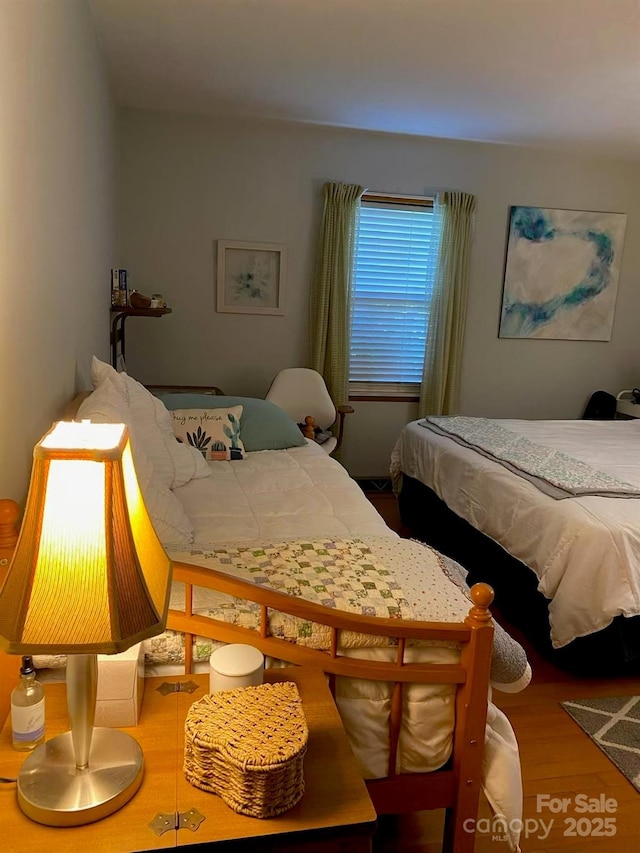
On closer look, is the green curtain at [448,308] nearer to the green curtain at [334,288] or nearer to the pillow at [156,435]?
the green curtain at [334,288]

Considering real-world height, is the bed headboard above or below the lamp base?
above

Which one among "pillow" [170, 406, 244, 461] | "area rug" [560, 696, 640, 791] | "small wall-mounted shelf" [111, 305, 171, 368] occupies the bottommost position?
"area rug" [560, 696, 640, 791]

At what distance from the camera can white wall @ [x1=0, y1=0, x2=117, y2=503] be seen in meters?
1.45

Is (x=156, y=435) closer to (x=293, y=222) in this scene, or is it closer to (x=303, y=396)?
(x=303, y=396)

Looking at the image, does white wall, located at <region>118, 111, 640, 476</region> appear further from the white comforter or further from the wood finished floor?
the wood finished floor

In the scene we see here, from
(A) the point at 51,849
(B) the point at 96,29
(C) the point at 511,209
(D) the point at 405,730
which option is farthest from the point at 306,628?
(C) the point at 511,209

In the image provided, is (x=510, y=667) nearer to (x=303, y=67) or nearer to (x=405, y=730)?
(x=405, y=730)

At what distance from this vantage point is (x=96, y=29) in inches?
111

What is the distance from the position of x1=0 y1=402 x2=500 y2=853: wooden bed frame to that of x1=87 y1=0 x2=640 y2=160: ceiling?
7.72 feet

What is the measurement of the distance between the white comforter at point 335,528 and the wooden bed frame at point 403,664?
31mm

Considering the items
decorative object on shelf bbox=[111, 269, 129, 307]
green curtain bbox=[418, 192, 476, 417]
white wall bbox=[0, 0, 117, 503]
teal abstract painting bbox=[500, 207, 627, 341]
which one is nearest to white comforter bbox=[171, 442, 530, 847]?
white wall bbox=[0, 0, 117, 503]

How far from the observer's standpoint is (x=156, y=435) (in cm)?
237

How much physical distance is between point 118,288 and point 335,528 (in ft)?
7.42

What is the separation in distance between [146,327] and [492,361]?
8.31 ft
